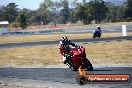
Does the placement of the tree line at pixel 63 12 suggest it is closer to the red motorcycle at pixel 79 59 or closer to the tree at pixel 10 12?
the tree at pixel 10 12

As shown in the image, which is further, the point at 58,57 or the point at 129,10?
the point at 129,10

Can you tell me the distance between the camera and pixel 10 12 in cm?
14688

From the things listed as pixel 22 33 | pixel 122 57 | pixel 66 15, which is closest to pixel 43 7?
pixel 66 15

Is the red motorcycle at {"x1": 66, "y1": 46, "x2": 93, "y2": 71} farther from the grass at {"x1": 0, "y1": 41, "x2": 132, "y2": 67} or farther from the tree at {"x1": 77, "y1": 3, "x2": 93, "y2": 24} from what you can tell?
the tree at {"x1": 77, "y1": 3, "x2": 93, "y2": 24}

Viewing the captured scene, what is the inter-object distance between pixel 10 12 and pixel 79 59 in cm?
13404

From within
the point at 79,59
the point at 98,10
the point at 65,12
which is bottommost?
the point at 79,59

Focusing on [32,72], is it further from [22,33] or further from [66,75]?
[22,33]

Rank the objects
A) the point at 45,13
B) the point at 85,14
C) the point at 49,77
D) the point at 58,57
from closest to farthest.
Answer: the point at 49,77
the point at 58,57
the point at 85,14
the point at 45,13

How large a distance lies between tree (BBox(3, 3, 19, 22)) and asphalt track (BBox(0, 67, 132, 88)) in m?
126

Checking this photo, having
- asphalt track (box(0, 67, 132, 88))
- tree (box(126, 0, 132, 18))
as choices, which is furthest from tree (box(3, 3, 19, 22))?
asphalt track (box(0, 67, 132, 88))

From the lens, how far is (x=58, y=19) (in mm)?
168750

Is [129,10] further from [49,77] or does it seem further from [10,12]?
[49,77]

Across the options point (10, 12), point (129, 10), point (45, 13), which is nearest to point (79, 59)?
point (129, 10)

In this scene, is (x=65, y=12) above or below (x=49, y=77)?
above
